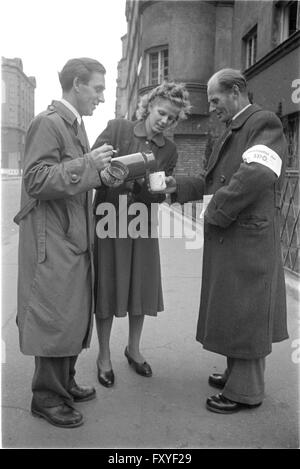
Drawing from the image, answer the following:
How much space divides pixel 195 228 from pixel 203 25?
27.8 ft

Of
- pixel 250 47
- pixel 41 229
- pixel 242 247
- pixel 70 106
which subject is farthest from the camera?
pixel 250 47

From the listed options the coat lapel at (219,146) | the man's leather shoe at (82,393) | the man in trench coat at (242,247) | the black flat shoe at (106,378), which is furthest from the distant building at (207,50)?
the man's leather shoe at (82,393)

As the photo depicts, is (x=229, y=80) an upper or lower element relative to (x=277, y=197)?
upper

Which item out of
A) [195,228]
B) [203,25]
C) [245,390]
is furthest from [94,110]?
[203,25]

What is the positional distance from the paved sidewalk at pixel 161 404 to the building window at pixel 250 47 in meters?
9.96

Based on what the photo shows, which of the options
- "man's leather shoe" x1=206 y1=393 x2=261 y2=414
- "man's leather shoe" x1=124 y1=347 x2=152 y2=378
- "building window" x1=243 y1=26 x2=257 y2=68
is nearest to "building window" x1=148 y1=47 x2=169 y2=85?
"building window" x1=243 y1=26 x2=257 y2=68

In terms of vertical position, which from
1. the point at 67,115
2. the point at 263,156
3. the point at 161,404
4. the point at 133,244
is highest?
the point at 67,115

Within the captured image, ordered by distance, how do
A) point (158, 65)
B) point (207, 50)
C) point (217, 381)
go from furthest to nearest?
point (158, 65), point (207, 50), point (217, 381)

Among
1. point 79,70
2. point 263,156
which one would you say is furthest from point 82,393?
point 79,70

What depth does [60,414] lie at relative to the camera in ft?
Answer: 8.54

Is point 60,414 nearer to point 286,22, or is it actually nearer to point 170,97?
point 170,97

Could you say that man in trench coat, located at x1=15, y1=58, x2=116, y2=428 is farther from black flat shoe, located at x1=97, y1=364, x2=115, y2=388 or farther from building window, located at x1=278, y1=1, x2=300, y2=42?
building window, located at x1=278, y1=1, x2=300, y2=42

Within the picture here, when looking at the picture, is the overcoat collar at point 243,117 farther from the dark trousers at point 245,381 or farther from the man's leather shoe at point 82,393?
the man's leather shoe at point 82,393

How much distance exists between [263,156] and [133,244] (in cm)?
111
